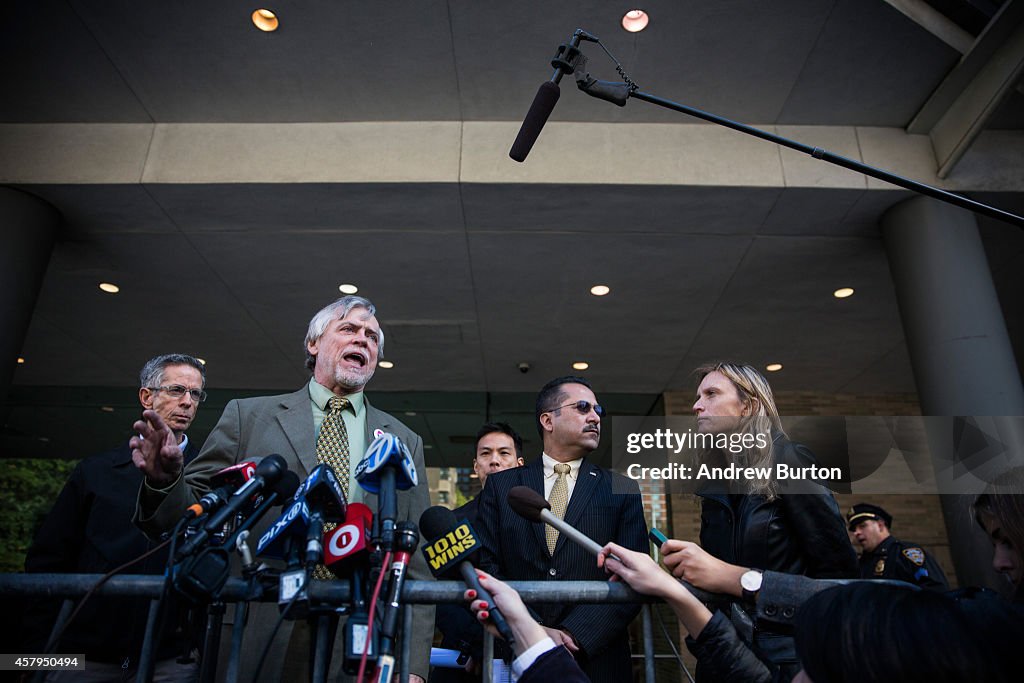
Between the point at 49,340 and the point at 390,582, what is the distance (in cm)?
880

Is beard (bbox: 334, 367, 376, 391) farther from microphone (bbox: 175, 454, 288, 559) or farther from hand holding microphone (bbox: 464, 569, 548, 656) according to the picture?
hand holding microphone (bbox: 464, 569, 548, 656)

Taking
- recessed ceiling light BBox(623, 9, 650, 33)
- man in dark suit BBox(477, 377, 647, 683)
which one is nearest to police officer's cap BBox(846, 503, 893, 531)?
man in dark suit BBox(477, 377, 647, 683)

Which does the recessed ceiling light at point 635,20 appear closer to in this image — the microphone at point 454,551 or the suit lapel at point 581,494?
the suit lapel at point 581,494

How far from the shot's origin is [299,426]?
2406 millimetres

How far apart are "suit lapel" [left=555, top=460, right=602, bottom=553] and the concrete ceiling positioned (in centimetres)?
291

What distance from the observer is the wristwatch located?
1737 millimetres

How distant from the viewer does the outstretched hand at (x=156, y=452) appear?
1.71 meters

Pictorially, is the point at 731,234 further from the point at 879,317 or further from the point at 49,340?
the point at 49,340

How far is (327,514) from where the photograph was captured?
1562mm

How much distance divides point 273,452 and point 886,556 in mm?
4781

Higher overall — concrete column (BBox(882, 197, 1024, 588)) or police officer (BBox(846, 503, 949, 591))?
concrete column (BBox(882, 197, 1024, 588))

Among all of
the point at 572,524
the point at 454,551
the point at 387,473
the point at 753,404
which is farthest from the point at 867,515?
the point at 387,473

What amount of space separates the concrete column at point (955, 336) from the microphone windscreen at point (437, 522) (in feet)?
13.3

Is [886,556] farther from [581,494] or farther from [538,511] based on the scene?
[538,511]
